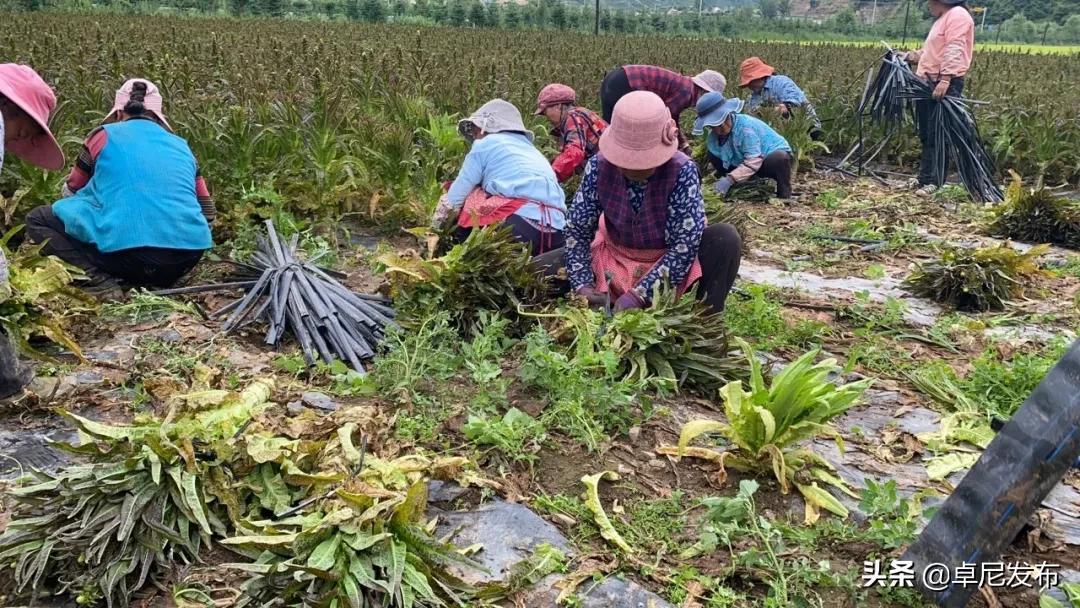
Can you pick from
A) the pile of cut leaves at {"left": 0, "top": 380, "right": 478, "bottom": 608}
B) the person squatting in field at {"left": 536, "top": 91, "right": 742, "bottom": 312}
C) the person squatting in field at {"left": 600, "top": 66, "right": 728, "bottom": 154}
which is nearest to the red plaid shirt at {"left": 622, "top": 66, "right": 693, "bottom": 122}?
the person squatting in field at {"left": 600, "top": 66, "right": 728, "bottom": 154}

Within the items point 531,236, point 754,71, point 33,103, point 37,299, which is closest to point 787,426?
point 531,236

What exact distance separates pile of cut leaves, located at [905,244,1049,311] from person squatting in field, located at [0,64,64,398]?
4696mm

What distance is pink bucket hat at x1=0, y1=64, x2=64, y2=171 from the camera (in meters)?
3.13

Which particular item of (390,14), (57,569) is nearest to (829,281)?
(57,569)

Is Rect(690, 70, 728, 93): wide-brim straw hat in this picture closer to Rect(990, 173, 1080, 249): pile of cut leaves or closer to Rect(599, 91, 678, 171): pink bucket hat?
Rect(990, 173, 1080, 249): pile of cut leaves

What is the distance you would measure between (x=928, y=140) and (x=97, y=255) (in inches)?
295

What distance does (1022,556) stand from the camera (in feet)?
8.17

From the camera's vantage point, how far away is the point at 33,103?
3.25 meters

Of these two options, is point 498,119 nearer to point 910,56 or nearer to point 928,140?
point 928,140

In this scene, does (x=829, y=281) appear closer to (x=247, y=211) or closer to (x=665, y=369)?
(x=665, y=369)

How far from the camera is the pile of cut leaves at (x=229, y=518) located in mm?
2164

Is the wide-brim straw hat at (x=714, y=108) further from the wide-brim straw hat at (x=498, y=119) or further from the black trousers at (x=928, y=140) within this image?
the wide-brim straw hat at (x=498, y=119)

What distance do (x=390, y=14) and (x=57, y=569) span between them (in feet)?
110

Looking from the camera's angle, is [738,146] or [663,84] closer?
[663,84]
